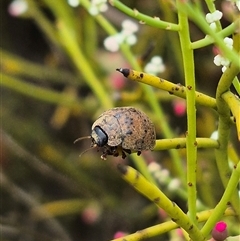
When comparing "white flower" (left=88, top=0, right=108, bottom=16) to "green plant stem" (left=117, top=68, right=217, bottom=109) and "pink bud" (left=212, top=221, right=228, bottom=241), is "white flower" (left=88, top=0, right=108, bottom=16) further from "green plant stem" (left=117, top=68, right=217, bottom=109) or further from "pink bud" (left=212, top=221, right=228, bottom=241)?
"pink bud" (left=212, top=221, right=228, bottom=241)

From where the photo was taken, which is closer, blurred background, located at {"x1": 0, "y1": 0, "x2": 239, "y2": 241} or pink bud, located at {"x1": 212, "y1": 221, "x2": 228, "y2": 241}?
pink bud, located at {"x1": 212, "y1": 221, "x2": 228, "y2": 241}

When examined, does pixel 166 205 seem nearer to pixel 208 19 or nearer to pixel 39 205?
pixel 208 19

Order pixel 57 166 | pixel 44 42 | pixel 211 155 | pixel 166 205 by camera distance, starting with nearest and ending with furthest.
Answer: pixel 166 205 → pixel 211 155 → pixel 57 166 → pixel 44 42

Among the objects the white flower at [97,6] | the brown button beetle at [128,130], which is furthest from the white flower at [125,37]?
the brown button beetle at [128,130]

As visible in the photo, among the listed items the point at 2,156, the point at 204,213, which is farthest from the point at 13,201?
the point at 204,213

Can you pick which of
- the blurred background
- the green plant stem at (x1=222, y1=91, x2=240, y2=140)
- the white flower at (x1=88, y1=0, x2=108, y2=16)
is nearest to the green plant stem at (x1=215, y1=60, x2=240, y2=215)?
the green plant stem at (x1=222, y1=91, x2=240, y2=140)

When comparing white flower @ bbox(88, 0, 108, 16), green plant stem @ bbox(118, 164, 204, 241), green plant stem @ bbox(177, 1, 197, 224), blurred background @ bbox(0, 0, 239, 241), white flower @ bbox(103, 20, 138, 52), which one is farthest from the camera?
blurred background @ bbox(0, 0, 239, 241)

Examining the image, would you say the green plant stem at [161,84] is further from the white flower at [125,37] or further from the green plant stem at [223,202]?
the white flower at [125,37]
